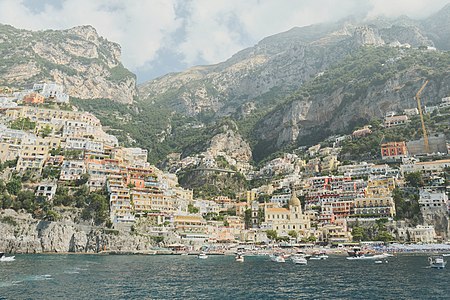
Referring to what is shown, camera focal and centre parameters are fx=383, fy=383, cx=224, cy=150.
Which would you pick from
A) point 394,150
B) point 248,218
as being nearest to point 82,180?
point 248,218

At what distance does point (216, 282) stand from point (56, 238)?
159 ft

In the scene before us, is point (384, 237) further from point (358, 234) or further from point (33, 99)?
point (33, 99)

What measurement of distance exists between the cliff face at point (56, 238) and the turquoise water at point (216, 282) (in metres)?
22.8

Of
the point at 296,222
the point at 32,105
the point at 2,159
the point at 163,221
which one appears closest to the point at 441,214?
the point at 296,222

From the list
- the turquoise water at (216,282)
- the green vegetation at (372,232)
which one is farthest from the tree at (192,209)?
the turquoise water at (216,282)

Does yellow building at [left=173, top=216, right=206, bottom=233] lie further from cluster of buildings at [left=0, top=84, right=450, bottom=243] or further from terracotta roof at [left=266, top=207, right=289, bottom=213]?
terracotta roof at [left=266, top=207, right=289, bottom=213]

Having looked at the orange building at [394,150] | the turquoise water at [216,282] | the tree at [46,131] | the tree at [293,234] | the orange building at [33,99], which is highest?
the orange building at [33,99]

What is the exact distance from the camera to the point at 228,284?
126 ft

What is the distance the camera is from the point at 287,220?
97812 millimetres

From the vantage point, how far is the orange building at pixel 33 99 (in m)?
121

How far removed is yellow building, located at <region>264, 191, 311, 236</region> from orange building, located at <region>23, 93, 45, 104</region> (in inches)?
3157

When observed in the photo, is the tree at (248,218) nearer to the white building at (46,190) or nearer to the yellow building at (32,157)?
the white building at (46,190)

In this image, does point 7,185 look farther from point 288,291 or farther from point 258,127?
point 258,127


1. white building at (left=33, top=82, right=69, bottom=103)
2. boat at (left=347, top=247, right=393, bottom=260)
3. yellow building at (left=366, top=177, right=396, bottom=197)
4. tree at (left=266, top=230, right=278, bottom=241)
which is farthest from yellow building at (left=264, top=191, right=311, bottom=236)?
white building at (left=33, top=82, right=69, bottom=103)
